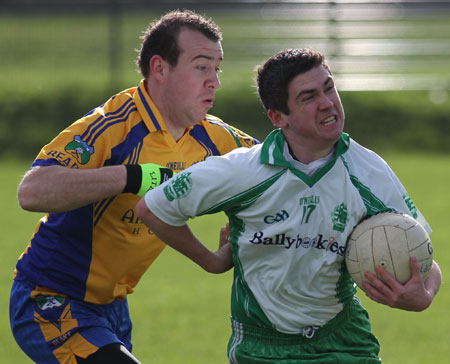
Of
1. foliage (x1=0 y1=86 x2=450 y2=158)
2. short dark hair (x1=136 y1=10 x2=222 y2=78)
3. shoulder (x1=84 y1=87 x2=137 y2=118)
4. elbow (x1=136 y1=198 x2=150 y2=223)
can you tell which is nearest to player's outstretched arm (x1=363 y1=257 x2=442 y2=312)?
elbow (x1=136 y1=198 x2=150 y2=223)

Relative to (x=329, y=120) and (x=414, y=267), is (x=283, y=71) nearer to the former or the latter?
(x=329, y=120)

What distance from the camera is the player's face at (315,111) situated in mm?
4246

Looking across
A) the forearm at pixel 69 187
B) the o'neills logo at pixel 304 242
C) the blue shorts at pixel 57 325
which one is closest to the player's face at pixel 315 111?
the o'neills logo at pixel 304 242

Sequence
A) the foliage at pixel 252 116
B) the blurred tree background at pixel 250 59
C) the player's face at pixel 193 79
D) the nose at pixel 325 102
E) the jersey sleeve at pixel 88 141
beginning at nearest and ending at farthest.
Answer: the nose at pixel 325 102
the jersey sleeve at pixel 88 141
the player's face at pixel 193 79
the foliage at pixel 252 116
the blurred tree background at pixel 250 59

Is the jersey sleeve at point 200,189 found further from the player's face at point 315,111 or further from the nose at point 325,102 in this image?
the nose at point 325,102

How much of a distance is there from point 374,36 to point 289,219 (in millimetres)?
20325

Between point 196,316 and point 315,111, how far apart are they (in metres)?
4.90

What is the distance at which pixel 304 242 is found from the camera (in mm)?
4297

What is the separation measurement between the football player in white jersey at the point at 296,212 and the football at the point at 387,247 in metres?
0.05

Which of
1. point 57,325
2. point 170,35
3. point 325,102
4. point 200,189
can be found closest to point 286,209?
point 200,189

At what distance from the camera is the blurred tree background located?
20.3 metres

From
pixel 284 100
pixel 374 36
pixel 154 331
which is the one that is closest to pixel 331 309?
pixel 284 100

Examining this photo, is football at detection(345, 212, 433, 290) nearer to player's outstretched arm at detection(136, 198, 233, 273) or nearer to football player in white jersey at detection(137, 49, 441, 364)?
football player in white jersey at detection(137, 49, 441, 364)

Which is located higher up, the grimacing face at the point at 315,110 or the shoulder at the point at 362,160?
the grimacing face at the point at 315,110
